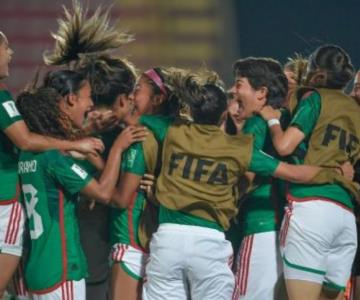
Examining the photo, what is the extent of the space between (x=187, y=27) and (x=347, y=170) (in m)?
5.93

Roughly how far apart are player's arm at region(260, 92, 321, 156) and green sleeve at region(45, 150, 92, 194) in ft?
3.26

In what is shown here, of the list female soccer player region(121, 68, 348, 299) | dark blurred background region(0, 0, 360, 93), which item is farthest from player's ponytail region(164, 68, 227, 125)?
dark blurred background region(0, 0, 360, 93)

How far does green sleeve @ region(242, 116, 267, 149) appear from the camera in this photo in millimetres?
6652

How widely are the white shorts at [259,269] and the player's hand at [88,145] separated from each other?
3.22 feet

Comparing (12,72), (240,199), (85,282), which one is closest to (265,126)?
(240,199)

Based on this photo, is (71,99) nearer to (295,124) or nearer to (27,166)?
(27,166)

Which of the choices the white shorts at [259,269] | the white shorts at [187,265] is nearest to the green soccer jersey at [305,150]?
the white shorts at [259,269]

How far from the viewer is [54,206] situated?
611 cm

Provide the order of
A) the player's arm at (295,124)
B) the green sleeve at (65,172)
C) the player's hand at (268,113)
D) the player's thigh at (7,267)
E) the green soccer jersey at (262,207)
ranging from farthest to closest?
the green soccer jersey at (262,207) → the player's hand at (268,113) → the player's arm at (295,124) → the player's thigh at (7,267) → the green sleeve at (65,172)

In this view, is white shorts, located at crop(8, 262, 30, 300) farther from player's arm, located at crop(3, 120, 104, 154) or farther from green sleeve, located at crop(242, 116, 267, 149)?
green sleeve, located at crop(242, 116, 267, 149)

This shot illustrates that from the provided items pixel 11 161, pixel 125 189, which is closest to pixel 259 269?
pixel 125 189

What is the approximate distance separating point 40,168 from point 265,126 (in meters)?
1.20

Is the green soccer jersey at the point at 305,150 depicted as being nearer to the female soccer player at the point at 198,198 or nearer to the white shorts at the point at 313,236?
→ the white shorts at the point at 313,236

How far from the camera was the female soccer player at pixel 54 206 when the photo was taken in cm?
609
